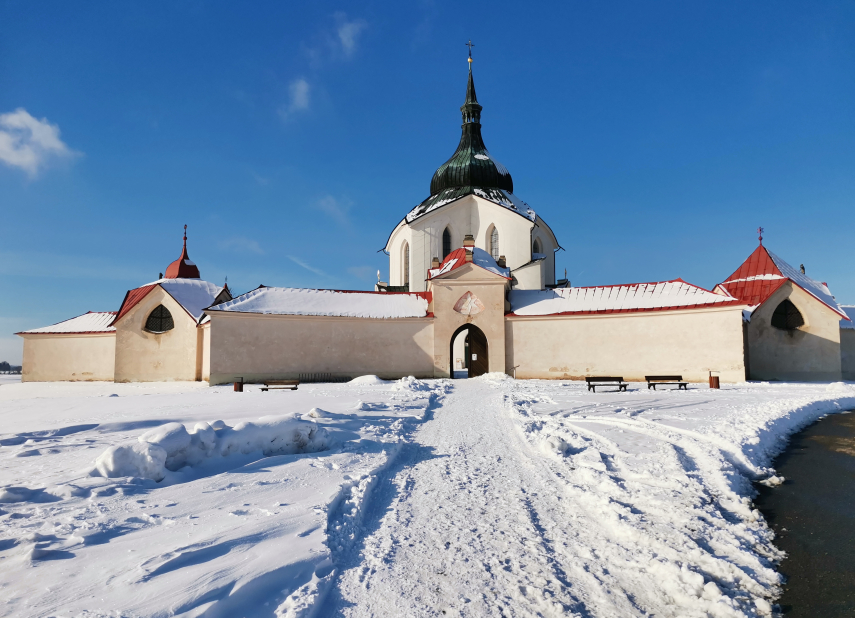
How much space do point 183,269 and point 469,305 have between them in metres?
18.3

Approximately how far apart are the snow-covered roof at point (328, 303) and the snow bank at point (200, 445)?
657 inches

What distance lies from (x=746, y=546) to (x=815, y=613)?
3.19 ft

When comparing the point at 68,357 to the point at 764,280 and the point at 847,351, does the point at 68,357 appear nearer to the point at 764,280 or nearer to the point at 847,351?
the point at 764,280

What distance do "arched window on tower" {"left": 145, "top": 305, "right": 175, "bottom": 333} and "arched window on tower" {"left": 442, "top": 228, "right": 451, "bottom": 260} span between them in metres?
17.0

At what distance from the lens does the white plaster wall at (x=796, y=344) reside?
2458 cm

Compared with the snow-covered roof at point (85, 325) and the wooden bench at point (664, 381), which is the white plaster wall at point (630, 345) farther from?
the snow-covered roof at point (85, 325)

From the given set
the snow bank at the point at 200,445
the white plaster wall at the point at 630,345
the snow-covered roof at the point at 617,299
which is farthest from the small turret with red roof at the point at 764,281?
the snow bank at the point at 200,445

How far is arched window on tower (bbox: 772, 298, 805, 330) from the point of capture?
25.2 metres

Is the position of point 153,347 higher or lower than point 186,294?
lower

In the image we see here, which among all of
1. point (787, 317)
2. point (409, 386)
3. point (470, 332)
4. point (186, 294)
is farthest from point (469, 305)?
point (787, 317)

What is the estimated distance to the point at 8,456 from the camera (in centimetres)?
592

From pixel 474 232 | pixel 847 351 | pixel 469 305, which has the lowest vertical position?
pixel 847 351

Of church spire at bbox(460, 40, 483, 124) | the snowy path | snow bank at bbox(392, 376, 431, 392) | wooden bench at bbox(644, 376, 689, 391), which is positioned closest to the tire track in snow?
the snowy path

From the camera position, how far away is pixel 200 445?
19.7 ft
